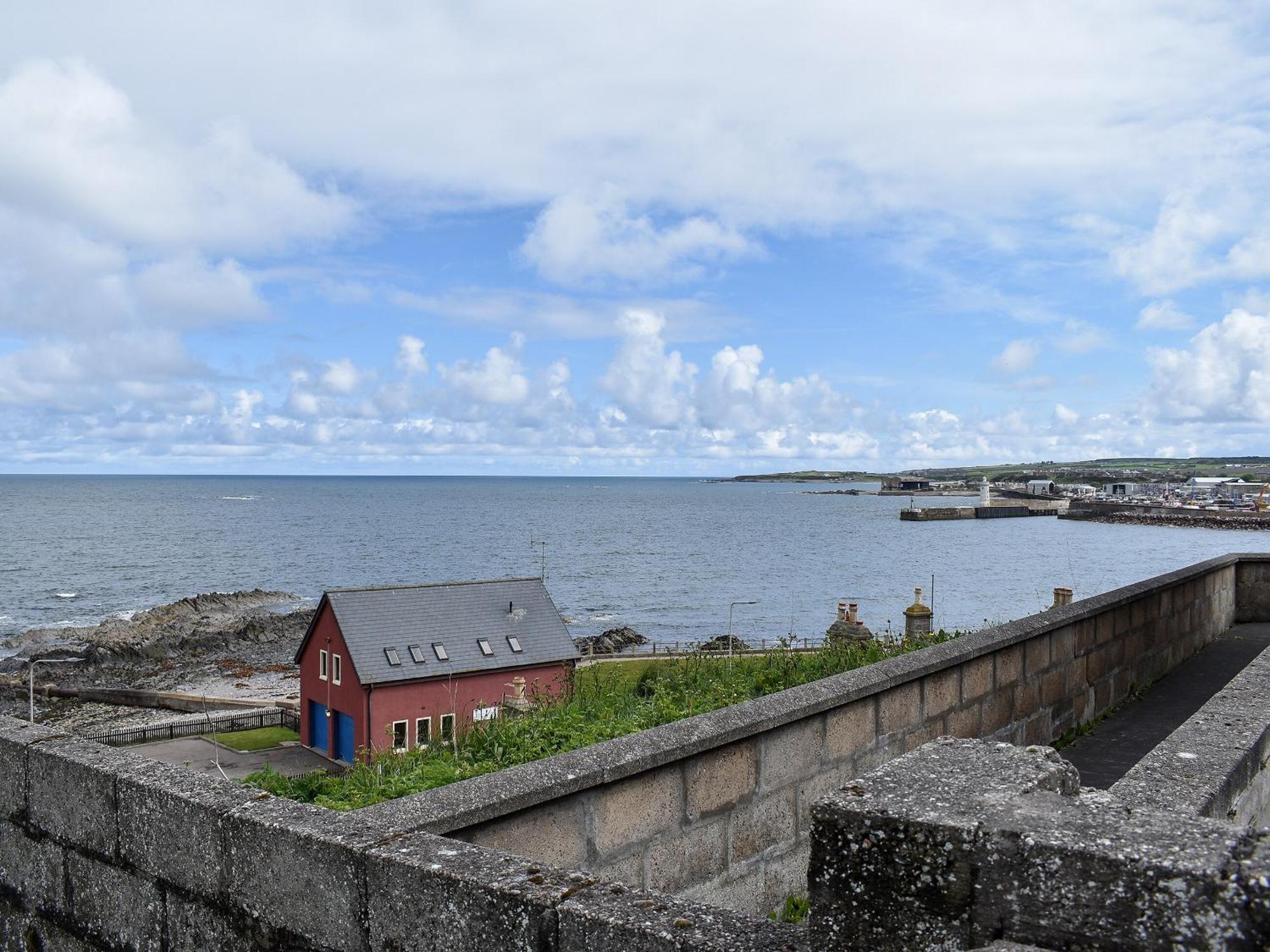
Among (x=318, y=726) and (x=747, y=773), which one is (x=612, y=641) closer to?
(x=318, y=726)

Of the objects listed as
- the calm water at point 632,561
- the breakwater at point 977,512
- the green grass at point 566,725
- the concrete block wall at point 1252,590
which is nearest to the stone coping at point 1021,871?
the green grass at point 566,725

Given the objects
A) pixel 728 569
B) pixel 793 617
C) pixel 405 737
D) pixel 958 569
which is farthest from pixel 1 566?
pixel 958 569

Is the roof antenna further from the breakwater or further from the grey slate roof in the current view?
the breakwater

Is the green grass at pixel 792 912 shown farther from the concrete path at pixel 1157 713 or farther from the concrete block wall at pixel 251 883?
the concrete block wall at pixel 251 883

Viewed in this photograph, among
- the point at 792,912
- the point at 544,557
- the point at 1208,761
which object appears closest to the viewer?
the point at 1208,761

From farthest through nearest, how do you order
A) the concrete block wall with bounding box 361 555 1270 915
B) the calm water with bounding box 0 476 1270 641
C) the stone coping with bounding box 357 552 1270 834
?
the calm water with bounding box 0 476 1270 641, the concrete block wall with bounding box 361 555 1270 915, the stone coping with bounding box 357 552 1270 834

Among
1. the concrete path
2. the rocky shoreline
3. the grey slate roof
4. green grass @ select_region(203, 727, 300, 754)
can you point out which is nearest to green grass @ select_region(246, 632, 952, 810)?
the concrete path

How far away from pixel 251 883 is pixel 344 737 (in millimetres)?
29973

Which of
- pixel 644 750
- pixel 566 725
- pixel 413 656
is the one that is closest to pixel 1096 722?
pixel 566 725

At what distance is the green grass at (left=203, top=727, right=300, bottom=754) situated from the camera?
3312cm

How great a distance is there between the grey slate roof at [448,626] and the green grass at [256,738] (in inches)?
256

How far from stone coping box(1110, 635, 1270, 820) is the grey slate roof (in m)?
26.9

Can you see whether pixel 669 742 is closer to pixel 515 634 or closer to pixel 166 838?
pixel 166 838

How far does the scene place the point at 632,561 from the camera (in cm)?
9975
